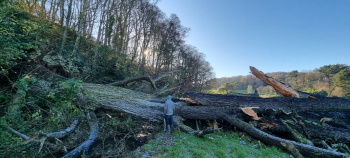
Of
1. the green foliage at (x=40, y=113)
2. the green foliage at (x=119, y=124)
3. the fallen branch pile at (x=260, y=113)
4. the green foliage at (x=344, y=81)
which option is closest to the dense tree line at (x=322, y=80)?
the green foliage at (x=344, y=81)

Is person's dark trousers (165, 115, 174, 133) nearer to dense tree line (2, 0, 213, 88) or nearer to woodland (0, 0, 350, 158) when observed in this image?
woodland (0, 0, 350, 158)

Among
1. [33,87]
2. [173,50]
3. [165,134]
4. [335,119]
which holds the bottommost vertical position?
[165,134]

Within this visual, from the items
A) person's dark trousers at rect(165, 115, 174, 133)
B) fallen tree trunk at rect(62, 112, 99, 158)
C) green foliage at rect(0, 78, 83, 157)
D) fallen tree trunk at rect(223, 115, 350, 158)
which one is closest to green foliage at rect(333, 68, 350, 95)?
fallen tree trunk at rect(223, 115, 350, 158)

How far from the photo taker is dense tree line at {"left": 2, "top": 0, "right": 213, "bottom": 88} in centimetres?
934

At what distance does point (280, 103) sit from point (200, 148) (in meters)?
4.20

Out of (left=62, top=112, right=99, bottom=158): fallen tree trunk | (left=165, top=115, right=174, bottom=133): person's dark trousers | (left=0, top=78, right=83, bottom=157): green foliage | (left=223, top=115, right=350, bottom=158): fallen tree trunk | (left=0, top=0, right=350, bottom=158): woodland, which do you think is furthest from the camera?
(left=165, top=115, right=174, bottom=133): person's dark trousers

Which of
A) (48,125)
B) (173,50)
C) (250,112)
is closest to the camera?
(48,125)

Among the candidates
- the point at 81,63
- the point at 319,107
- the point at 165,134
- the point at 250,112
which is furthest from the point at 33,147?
the point at 319,107

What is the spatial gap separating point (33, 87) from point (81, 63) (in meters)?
4.97

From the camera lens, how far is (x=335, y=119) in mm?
6355

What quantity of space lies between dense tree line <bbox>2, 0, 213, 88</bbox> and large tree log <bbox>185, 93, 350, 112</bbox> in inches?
141

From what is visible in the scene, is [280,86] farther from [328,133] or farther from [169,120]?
[169,120]

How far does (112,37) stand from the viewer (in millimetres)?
15773

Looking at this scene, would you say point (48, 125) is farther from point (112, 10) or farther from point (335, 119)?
point (112, 10)
